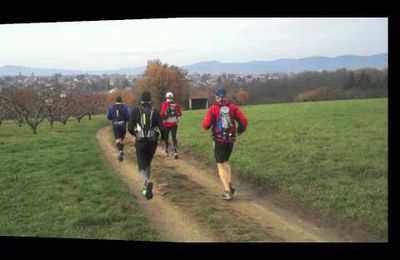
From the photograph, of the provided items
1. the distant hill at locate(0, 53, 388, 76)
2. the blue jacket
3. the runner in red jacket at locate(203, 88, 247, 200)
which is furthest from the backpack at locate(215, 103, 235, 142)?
the blue jacket

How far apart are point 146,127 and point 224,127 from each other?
0.94 metres

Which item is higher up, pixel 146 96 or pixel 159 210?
pixel 146 96

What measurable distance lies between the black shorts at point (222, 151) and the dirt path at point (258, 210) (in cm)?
19

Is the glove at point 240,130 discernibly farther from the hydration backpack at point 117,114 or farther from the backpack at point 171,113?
the hydration backpack at point 117,114

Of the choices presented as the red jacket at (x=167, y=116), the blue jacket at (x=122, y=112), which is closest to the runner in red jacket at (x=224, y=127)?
the red jacket at (x=167, y=116)

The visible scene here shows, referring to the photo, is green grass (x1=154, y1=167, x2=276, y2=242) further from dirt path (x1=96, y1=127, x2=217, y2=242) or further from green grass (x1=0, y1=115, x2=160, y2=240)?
green grass (x1=0, y1=115, x2=160, y2=240)

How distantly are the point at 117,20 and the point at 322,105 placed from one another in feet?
8.57

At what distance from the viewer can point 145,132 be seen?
6578 mm

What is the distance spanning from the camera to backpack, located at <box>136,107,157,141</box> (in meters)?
6.52

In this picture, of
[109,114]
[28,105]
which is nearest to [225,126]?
[109,114]

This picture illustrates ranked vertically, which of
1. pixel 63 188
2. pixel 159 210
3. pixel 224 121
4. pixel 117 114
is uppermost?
pixel 117 114

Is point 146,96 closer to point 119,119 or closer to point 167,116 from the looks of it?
point 167,116

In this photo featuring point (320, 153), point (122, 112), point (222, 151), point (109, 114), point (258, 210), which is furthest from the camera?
point (109, 114)

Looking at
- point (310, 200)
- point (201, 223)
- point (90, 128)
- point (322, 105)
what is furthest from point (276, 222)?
point (90, 128)
